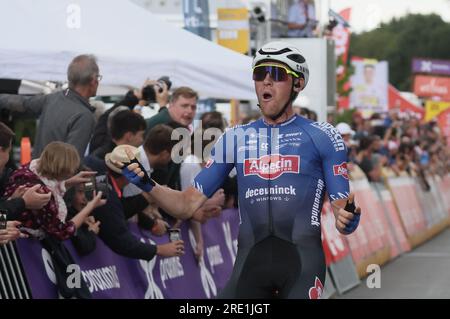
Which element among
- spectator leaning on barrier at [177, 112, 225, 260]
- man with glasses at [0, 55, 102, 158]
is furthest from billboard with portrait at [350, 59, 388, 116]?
man with glasses at [0, 55, 102, 158]

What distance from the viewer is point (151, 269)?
10.1m

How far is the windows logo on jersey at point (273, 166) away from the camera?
6406mm

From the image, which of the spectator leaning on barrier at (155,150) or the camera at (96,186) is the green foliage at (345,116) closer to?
the spectator leaning on barrier at (155,150)

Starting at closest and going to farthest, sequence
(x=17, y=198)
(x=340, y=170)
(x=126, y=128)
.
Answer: (x=340, y=170)
(x=17, y=198)
(x=126, y=128)

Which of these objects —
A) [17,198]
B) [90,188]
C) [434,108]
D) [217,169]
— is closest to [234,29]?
[90,188]

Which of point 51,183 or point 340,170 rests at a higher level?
point 340,170

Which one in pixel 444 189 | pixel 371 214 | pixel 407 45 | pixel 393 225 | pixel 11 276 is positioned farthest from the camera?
pixel 407 45

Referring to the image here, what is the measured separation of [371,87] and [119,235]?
36148 mm

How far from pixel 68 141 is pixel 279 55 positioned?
3.17 metres

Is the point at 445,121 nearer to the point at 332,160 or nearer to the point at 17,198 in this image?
the point at 17,198

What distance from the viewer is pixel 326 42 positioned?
22812mm

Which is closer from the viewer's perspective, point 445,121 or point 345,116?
point 345,116
